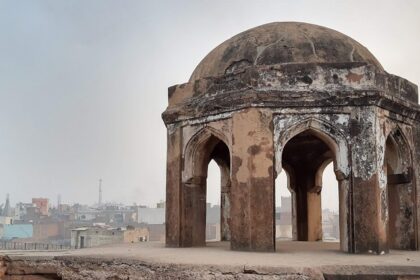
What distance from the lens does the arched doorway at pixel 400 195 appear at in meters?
9.14

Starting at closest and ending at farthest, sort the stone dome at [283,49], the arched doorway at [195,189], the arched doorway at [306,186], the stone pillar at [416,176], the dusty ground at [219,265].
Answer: the dusty ground at [219,265]
the stone dome at [283,49]
the stone pillar at [416,176]
the arched doorway at [195,189]
the arched doorway at [306,186]

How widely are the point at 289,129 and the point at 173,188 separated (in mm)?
2520

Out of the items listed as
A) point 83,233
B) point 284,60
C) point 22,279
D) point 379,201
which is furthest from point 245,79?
point 83,233

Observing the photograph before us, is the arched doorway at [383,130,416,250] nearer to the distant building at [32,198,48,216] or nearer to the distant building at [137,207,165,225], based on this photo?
the distant building at [137,207,165,225]

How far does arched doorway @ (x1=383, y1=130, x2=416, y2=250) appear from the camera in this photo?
360 inches

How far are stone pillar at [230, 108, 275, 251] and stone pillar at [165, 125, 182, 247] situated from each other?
1.46 m

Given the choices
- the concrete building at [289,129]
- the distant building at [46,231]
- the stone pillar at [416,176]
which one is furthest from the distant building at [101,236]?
the stone pillar at [416,176]

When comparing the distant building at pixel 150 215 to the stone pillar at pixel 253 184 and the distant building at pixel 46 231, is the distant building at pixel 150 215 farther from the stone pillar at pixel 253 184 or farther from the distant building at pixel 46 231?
→ the stone pillar at pixel 253 184

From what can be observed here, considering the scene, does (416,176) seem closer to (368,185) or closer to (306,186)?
(368,185)

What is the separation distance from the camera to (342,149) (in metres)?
8.30

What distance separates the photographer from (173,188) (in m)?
9.55

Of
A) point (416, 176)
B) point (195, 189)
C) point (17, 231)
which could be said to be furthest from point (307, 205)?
point (17, 231)

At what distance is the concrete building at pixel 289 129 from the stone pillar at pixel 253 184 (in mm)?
16

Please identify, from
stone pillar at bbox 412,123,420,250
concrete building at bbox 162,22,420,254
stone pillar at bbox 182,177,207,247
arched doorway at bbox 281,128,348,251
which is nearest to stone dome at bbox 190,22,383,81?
concrete building at bbox 162,22,420,254
